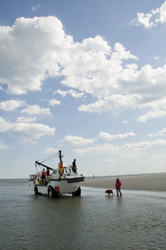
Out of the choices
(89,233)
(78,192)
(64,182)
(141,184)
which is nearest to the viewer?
(89,233)

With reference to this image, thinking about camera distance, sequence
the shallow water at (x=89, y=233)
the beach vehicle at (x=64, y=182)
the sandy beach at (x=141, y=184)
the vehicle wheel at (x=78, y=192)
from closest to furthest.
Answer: the shallow water at (x=89, y=233), the beach vehicle at (x=64, y=182), the vehicle wheel at (x=78, y=192), the sandy beach at (x=141, y=184)

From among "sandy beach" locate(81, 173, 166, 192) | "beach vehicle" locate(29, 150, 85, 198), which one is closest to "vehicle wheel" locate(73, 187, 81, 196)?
"beach vehicle" locate(29, 150, 85, 198)

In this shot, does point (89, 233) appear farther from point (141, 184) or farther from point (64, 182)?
point (141, 184)

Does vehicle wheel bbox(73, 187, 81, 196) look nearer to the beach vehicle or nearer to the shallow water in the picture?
the beach vehicle

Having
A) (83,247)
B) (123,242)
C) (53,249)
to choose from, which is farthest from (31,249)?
(123,242)

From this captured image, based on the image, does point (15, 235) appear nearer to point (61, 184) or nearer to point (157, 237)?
point (157, 237)

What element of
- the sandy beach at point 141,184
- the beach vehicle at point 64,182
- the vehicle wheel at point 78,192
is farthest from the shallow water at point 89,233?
the sandy beach at point 141,184

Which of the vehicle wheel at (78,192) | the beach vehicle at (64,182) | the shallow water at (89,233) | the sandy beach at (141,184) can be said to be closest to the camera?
the shallow water at (89,233)

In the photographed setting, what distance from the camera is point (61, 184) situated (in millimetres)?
17953

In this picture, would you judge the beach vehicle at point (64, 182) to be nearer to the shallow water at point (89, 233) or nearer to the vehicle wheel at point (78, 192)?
the vehicle wheel at point (78, 192)

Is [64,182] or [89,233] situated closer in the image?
[89,233]

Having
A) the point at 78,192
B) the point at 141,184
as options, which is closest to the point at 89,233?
the point at 78,192

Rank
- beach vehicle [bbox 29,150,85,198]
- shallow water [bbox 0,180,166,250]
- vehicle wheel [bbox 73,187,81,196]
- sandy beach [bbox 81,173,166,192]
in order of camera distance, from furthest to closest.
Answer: sandy beach [bbox 81,173,166,192]
vehicle wheel [bbox 73,187,81,196]
beach vehicle [bbox 29,150,85,198]
shallow water [bbox 0,180,166,250]

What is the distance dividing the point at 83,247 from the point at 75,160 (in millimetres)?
13914
